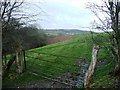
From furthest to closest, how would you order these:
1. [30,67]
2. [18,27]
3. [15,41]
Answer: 1. [30,67]
2. [15,41]
3. [18,27]

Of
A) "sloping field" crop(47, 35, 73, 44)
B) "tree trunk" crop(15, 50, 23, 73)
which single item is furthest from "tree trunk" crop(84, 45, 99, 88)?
"sloping field" crop(47, 35, 73, 44)

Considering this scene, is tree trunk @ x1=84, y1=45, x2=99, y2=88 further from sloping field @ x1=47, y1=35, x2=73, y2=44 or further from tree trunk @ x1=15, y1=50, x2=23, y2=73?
sloping field @ x1=47, y1=35, x2=73, y2=44

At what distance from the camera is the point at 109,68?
1853cm

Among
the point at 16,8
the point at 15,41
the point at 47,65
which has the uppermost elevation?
the point at 16,8

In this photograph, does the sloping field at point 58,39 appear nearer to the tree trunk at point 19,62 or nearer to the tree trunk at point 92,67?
the tree trunk at point 19,62

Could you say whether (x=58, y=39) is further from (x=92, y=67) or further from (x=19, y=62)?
(x=92, y=67)

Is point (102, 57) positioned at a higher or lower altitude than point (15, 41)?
lower

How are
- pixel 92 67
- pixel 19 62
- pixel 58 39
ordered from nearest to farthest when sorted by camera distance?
pixel 92 67 → pixel 19 62 → pixel 58 39

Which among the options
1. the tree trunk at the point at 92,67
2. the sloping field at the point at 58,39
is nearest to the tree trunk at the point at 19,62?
the tree trunk at the point at 92,67

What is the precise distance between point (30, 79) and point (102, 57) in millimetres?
6161

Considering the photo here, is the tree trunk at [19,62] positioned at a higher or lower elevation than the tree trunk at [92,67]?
lower

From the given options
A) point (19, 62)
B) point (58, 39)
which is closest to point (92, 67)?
point (19, 62)

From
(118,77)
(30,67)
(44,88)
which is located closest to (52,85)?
(44,88)

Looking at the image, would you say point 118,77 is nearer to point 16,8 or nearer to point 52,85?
point 52,85
